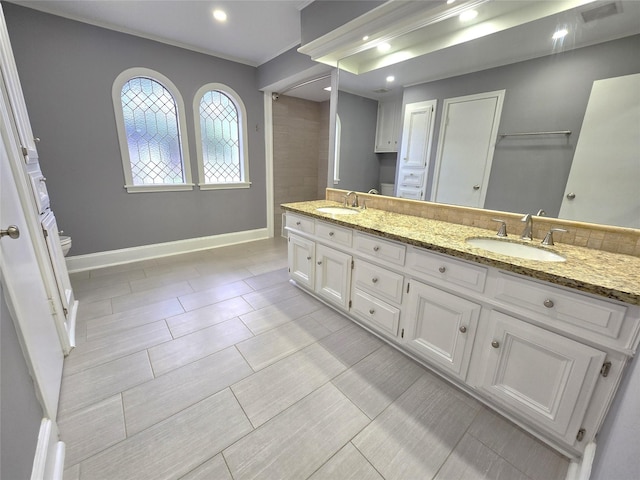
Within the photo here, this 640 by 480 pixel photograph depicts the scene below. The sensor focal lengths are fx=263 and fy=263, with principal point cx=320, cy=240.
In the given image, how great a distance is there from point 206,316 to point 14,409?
133 centimetres

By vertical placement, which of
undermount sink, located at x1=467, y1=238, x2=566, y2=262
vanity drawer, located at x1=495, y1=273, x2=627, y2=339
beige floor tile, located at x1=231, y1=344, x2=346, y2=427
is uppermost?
undermount sink, located at x1=467, y1=238, x2=566, y2=262

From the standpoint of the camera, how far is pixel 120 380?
5.04ft

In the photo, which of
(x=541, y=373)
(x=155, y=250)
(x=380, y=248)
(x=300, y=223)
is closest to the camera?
(x=541, y=373)

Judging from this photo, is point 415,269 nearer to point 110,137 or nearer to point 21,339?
point 21,339

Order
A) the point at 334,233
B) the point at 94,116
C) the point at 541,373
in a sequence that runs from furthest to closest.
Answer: the point at 94,116, the point at 334,233, the point at 541,373

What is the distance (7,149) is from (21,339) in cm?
97

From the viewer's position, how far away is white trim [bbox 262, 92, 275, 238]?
12.8ft

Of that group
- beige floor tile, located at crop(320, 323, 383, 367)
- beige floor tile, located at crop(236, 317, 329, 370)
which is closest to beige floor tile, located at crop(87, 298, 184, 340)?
beige floor tile, located at crop(236, 317, 329, 370)

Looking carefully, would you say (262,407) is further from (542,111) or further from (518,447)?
(542,111)

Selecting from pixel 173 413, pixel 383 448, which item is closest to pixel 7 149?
pixel 173 413

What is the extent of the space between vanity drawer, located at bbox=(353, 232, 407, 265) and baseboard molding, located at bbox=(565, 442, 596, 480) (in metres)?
Result: 1.07

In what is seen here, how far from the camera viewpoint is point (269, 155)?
4.11 metres

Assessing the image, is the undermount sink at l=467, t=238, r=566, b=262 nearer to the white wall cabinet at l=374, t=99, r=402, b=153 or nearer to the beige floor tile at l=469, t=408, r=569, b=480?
the beige floor tile at l=469, t=408, r=569, b=480

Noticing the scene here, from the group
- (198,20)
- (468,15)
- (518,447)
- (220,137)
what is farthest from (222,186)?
(518,447)
